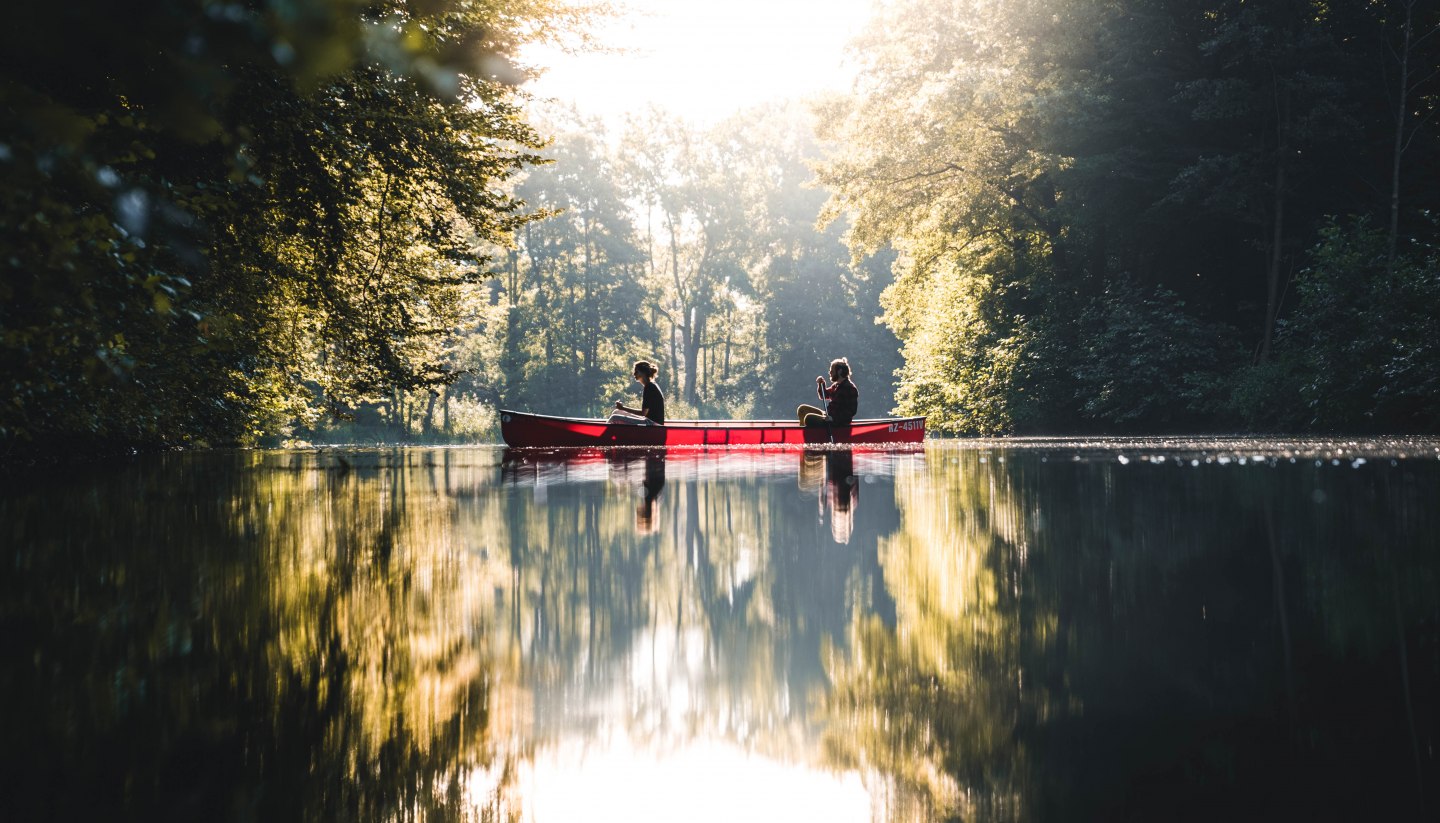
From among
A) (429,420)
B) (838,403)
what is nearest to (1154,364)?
(838,403)

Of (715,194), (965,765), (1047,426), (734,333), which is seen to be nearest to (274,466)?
(965,765)

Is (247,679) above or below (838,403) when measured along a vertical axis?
below

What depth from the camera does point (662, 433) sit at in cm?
2398

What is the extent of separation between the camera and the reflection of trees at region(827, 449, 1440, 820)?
107 inches

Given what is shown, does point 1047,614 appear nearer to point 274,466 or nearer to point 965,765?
point 965,765

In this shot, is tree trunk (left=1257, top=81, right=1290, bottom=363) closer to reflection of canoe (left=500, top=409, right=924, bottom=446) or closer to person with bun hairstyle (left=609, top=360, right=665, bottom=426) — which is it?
reflection of canoe (left=500, top=409, right=924, bottom=446)

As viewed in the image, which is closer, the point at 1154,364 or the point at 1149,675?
the point at 1149,675

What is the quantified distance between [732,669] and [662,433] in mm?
20119

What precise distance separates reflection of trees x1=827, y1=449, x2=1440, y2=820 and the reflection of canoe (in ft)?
54.9

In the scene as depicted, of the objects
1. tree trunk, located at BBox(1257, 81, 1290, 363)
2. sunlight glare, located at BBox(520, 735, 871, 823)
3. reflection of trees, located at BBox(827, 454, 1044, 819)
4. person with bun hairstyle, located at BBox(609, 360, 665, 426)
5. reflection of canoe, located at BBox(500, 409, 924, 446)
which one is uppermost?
tree trunk, located at BBox(1257, 81, 1290, 363)

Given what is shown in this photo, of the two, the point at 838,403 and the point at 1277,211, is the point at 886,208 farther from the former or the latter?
the point at 838,403

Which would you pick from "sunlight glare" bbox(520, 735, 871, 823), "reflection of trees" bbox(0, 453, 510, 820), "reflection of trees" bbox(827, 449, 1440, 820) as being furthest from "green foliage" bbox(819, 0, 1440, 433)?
"sunlight glare" bbox(520, 735, 871, 823)

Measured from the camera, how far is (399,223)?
16.5m

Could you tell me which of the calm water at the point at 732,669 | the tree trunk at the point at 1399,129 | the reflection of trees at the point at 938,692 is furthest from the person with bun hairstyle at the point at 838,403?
the reflection of trees at the point at 938,692
